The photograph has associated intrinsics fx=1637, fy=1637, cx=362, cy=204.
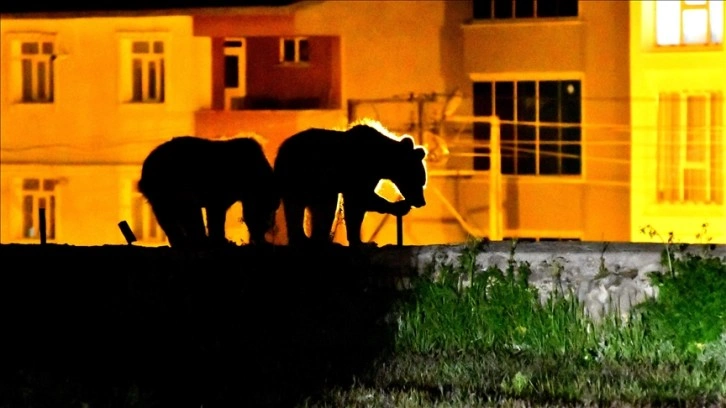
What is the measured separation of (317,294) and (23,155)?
24.5m

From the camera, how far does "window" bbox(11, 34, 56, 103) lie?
35.2m

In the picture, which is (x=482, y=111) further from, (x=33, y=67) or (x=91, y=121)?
(x=33, y=67)

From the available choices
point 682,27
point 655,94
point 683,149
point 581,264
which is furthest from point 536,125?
point 581,264

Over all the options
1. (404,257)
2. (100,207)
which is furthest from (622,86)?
(404,257)

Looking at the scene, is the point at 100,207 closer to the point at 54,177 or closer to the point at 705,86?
the point at 54,177

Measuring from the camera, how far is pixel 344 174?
14.6 meters

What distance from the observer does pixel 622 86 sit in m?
32.3

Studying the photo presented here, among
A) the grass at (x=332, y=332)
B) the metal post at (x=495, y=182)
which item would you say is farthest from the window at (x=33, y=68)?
the grass at (x=332, y=332)

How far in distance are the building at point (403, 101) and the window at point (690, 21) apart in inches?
2.4

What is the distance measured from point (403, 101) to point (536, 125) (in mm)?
2786

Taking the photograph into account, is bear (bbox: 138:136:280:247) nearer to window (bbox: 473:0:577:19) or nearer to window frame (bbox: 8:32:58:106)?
window (bbox: 473:0:577:19)

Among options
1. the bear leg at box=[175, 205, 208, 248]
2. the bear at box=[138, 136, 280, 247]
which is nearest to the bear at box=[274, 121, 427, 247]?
the bear at box=[138, 136, 280, 247]

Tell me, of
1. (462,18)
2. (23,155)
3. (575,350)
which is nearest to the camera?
(575,350)

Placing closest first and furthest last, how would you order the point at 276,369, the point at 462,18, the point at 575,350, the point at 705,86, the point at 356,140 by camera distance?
the point at 276,369 < the point at 575,350 < the point at 356,140 < the point at 705,86 < the point at 462,18
